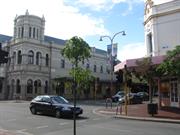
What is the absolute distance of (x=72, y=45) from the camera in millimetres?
47562

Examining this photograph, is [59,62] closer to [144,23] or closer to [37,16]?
[37,16]

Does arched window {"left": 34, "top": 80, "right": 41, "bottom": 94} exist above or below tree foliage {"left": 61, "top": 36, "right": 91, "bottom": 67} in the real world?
below

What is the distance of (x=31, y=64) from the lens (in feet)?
186

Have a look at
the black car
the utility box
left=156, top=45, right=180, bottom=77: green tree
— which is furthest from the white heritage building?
left=156, top=45, right=180, bottom=77: green tree

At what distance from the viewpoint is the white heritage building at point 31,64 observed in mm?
56125

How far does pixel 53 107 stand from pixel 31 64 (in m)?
34.3

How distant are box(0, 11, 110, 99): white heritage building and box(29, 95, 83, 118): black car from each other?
29.1 m

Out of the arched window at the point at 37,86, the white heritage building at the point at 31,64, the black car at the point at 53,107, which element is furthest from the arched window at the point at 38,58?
the black car at the point at 53,107

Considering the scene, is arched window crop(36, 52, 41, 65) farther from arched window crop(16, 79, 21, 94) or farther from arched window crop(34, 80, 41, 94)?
arched window crop(16, 79, 21, 94)

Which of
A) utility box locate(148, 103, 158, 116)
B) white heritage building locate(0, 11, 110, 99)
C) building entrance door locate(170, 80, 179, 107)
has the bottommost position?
utility box locate(148, 103, 158, 116)

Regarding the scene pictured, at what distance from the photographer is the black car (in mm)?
22688

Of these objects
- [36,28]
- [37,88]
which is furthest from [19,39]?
[37,88]

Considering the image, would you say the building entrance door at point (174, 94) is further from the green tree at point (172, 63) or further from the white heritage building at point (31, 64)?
the white heritage building at point (31, 64)

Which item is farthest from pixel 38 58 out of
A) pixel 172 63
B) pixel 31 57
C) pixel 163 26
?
pixel 172 63
